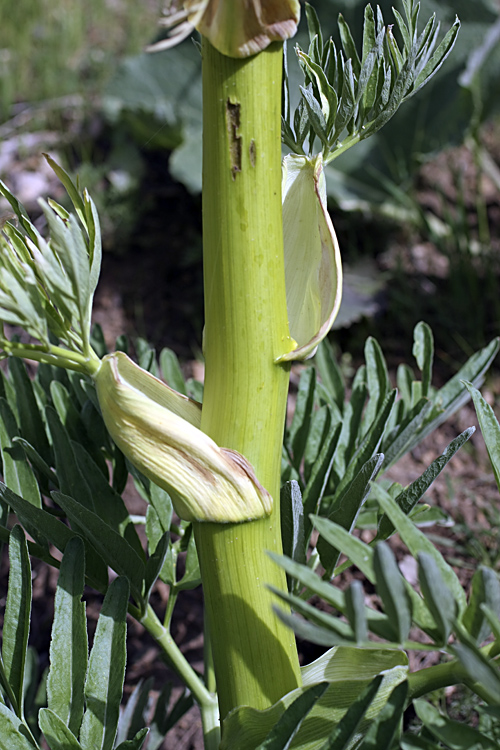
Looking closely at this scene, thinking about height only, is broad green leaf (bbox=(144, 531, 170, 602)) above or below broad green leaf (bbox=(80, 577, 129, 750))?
above

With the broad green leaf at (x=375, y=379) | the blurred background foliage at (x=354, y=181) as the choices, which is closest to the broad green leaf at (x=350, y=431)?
the broad green leaf at (x=375, y=379)

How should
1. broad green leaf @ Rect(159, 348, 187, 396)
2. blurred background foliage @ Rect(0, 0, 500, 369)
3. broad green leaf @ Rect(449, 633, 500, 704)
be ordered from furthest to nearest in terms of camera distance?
blurred background foliage @ Rect(0, 0, 500, 369) → broad green leaf @ Rect(159, 348, 187, 396) → broad green leaf @ Rect(449, 633, 500, 704)

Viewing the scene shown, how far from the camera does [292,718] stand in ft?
1.37

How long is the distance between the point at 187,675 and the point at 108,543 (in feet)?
0.54

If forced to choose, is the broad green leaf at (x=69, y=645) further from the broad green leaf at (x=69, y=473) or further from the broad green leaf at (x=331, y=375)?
the broad green leaf at (x=331, y=375)

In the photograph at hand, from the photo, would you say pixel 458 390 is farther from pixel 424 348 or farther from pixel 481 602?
pixel 481 602

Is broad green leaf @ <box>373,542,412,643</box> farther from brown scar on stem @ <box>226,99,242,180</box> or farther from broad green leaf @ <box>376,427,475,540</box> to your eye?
brown scar on stem @ <box>226,99,242,180</box>

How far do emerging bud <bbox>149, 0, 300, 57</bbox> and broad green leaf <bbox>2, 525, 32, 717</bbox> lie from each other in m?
0.38

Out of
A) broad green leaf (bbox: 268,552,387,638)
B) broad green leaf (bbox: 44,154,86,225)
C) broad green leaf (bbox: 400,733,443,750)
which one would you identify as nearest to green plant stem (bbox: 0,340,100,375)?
broad green leaf (bbox: 44,154,86,225)

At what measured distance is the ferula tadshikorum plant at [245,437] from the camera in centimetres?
40

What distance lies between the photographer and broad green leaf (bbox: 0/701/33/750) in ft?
1.56

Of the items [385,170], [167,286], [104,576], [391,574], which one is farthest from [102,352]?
[385,170]

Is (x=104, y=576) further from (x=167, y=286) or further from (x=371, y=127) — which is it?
(x=167, y=286)

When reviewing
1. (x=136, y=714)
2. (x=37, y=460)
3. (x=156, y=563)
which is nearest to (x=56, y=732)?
(x=156, y=563)
